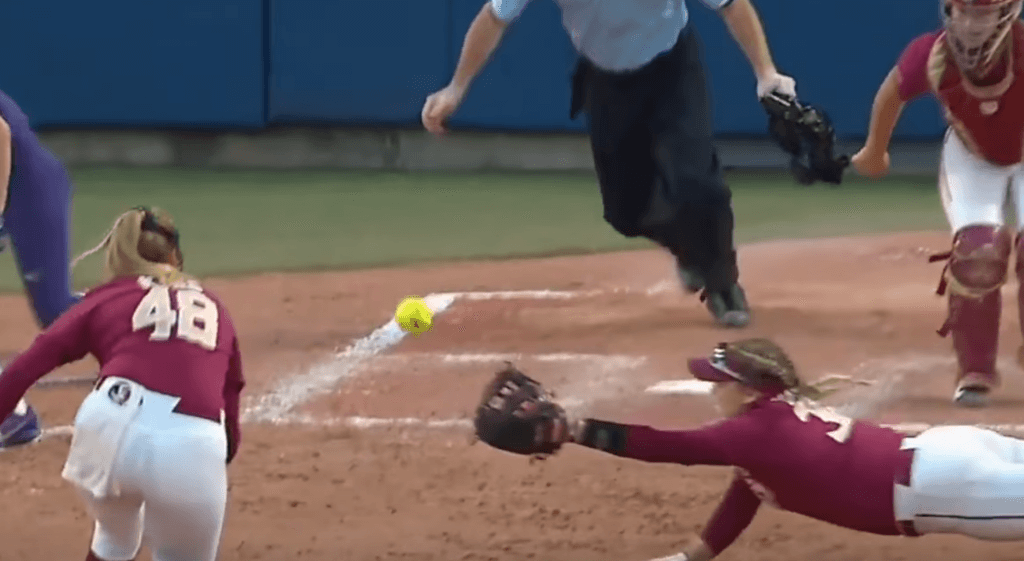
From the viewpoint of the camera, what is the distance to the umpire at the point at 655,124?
5.98 meters

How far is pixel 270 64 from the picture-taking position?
1146cm

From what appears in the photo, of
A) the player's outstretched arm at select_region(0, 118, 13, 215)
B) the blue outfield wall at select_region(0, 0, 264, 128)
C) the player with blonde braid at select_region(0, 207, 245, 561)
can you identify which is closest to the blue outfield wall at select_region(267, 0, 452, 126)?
the blue outfield wall at select_region(0, 0, 264, 128)

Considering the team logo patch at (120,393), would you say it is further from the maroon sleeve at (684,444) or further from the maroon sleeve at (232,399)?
the maroon sleeve at (684,444)

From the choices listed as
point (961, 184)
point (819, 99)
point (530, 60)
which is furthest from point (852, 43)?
point (961, 184)

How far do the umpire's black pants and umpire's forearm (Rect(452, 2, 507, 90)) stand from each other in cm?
65

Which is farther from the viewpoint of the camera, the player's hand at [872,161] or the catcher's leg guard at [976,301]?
the player's hand at [872,161]

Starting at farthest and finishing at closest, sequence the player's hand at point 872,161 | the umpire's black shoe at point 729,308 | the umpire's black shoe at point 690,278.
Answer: the umpire's black shoe at point 690,278 → the umpire's black shoe at point 729,308 → the player's hand at point 872,161

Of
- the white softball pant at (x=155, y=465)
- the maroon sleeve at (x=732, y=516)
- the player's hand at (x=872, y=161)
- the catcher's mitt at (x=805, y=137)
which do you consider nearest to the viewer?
the white softball pant at (x=155, y=465)

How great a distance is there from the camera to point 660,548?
4.01 metres

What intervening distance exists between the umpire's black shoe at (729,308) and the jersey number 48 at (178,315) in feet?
10.5

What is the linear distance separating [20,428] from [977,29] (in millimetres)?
3080

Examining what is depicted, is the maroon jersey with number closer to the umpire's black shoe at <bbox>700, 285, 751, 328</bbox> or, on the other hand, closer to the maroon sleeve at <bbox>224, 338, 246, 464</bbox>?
the maroon sleeve at <bbox>224, 338, 246, 464</bbox>

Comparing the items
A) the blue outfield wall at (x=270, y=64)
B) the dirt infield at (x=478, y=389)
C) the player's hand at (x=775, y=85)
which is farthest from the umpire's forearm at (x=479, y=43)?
the blue outfield wall at (x=270, y=64)

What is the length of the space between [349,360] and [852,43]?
19.4ft
